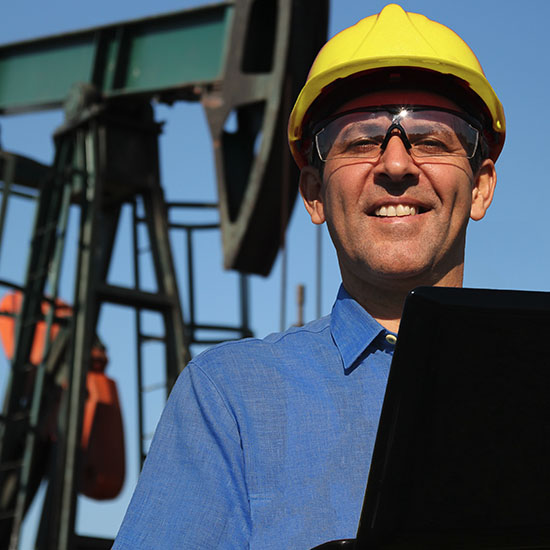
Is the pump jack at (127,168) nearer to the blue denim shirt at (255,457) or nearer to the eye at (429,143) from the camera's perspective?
the eye at (429,143)

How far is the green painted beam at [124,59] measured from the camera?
8648mm

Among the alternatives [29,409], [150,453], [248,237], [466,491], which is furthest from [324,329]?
[29,409]

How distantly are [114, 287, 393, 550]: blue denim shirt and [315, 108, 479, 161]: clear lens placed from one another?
452mm

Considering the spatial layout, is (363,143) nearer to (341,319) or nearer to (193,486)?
(341,319)

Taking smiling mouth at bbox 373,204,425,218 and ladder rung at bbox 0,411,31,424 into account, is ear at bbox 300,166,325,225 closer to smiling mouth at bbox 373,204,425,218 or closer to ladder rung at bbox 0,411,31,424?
smiling mouth at bbox 373,204,425,218

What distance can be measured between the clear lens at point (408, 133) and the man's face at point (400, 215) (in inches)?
0.8

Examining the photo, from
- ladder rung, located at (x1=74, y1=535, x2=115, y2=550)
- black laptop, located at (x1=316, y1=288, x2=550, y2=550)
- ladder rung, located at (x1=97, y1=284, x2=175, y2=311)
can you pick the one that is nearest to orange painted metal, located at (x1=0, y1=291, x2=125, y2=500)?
ladder rung, located at (x1=97, y1=284, x2=175, y2=311)

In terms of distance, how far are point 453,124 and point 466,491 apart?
3.31 feet

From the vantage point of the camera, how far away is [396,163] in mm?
1829

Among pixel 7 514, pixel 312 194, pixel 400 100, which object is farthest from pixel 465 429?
pixel 7 514

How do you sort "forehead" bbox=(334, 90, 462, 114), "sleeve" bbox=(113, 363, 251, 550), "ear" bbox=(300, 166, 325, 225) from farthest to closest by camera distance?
1. "ear" bbox=(300, 166, 325, 225)
2. "forehead" bbox=(334, 90, 462, 114)
3. "sleeve" bbox=(113, 363, 251, 550)

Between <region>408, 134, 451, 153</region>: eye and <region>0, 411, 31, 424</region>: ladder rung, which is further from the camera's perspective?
<region>0, 411, 31, 424</region>: ladder rung

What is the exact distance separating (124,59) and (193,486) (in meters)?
8.03

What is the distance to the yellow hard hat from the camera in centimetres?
200
